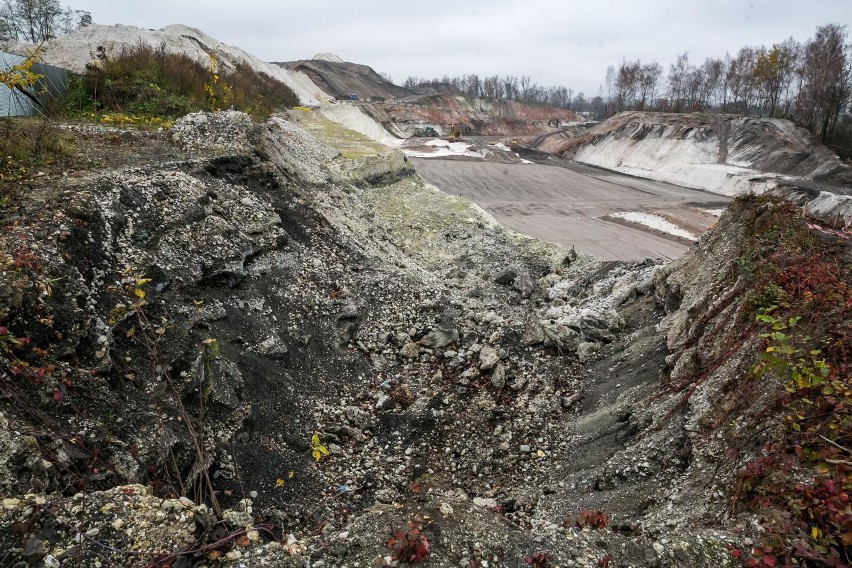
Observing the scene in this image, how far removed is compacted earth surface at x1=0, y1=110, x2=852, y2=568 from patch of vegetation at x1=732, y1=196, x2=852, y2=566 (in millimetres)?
27

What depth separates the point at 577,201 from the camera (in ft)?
87.4

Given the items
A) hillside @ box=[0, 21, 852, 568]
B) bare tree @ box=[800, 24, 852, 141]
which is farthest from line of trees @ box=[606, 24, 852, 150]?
hillside @ box=[0, 21, 852, 568]

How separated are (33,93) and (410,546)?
1415cm

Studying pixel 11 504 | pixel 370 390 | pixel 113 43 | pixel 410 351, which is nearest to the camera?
pixel 11 504

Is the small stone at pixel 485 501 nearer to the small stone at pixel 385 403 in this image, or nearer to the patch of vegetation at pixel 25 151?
the small stone at pixel 385 403

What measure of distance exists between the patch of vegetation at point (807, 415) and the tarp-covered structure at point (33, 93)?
14104mm

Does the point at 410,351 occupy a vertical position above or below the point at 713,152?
below

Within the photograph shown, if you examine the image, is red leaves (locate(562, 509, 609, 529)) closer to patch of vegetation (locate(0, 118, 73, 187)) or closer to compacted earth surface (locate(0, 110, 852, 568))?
compacted earth surface (locate(0, 110, 852, 568))

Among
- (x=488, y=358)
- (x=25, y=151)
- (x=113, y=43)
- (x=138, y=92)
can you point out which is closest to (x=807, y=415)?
(x=488, y=358)

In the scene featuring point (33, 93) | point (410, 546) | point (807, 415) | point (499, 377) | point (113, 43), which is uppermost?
point (113, 43)

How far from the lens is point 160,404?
17.7ft

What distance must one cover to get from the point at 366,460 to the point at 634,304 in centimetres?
620

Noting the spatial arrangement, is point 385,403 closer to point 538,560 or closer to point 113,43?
point 538,560

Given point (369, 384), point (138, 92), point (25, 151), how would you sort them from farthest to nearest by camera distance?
point (138, 92) → point (369, 384) → point (25, 151)
